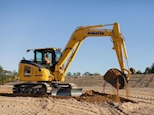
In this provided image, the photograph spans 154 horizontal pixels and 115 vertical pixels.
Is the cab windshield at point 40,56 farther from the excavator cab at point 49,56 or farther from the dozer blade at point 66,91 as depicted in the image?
the dozer blade at point 66,91

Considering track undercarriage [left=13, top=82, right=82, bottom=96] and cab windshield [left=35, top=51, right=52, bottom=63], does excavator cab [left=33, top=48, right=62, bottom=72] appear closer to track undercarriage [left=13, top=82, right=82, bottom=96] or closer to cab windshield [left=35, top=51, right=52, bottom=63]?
cab windshield [left=35, top=51, right=52, bottom=63]

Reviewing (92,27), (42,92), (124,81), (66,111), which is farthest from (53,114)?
(92,27)

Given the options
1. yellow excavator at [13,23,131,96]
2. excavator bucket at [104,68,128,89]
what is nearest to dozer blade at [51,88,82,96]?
yellow excavator at [13,23,131,96]

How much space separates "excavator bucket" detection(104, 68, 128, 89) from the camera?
51.6ft

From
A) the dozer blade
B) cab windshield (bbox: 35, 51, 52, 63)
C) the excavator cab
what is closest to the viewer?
the dozer blade

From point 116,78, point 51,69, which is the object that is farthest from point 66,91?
point 116,78

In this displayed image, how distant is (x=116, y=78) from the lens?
16062 millimetres

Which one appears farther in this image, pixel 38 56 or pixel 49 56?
pixel 38 56

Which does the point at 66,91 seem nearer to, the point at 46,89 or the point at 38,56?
the point at 46,89

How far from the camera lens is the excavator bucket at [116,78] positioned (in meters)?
15.7

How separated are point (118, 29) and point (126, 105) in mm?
5077

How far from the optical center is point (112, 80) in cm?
1644

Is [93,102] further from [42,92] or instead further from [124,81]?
[42,92]

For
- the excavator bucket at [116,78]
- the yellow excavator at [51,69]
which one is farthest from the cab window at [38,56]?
the excavator bucket at [116,78]
